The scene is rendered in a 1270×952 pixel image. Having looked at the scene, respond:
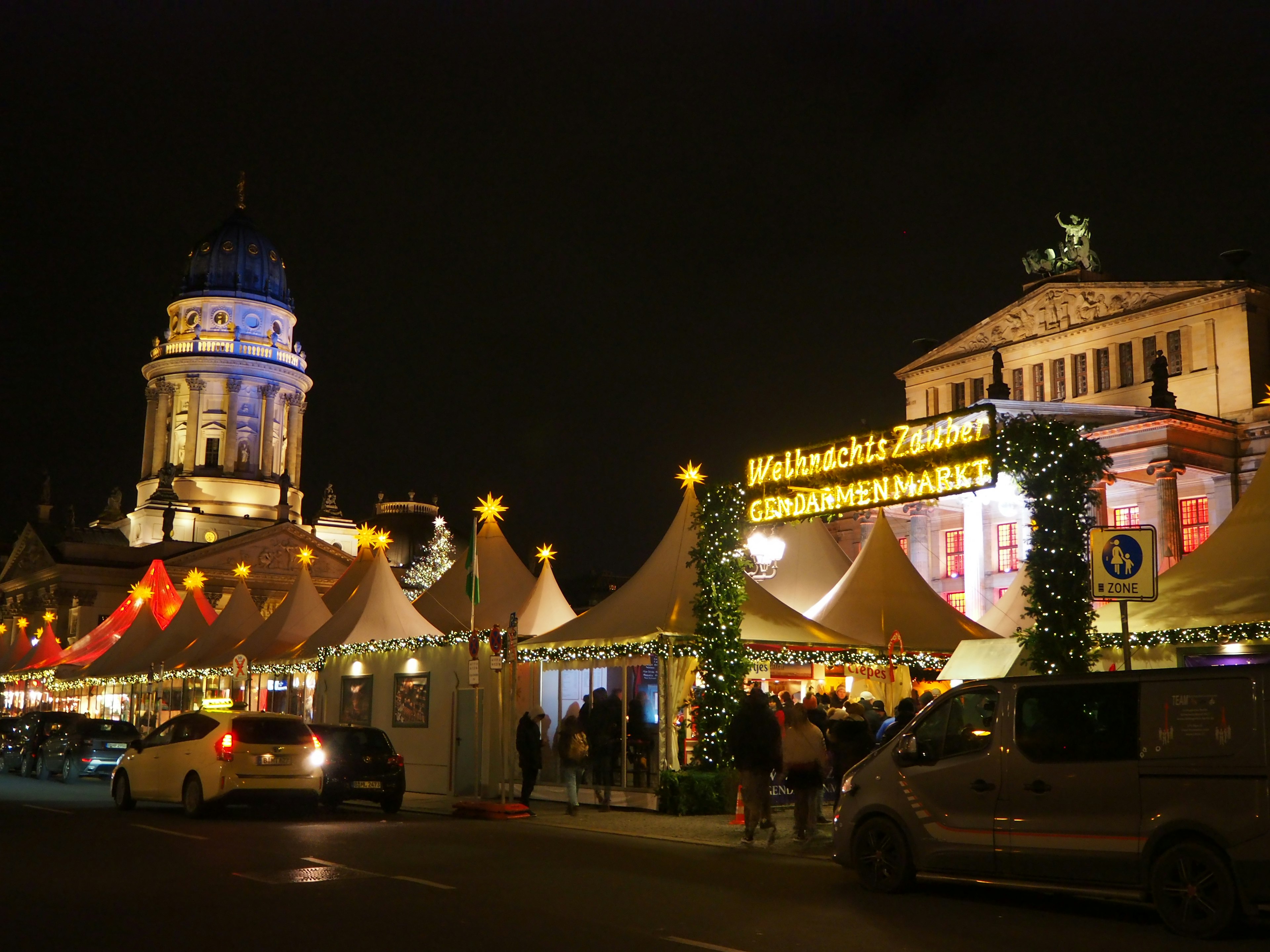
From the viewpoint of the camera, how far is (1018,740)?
10.6 metres

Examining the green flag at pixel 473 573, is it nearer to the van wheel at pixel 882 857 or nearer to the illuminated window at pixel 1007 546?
the van wheel at pixel 882 857

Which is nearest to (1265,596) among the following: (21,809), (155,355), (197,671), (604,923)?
(604,923)

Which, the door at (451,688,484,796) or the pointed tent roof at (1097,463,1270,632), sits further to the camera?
the door at (451,688,484,796)

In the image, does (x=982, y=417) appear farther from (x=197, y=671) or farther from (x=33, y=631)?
(x=33, y=631)

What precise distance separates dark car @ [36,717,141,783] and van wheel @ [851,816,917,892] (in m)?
21.7

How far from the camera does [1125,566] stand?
11969mm

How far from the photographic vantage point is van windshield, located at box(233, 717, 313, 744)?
1822cm

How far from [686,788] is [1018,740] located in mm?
9660

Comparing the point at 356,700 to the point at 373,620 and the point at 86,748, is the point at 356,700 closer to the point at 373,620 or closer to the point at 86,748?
the point at 373,620

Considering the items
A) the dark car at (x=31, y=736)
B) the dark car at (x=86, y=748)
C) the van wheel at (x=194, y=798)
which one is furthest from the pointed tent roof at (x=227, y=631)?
the van wheel at (x=194, y=798)

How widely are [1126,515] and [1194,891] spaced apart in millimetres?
39301

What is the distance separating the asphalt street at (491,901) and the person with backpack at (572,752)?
4.52 m

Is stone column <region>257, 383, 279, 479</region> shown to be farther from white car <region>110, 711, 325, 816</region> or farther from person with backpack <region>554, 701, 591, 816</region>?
person with backpack <region>554, 701, 591, 816</region>

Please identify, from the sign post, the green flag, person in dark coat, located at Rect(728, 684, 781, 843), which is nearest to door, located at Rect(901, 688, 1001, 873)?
the sign post
